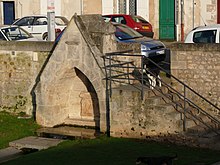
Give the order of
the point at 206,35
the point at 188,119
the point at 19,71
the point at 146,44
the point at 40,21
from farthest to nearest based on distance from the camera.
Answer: the point at 40,21 < the point at 146,44 < the point at 19,71 < the point at 206,35 < the point at 188,119

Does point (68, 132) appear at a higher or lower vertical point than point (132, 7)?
lower

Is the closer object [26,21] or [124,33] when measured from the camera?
[124,33]

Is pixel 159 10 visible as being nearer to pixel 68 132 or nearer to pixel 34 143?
pixel 68 132

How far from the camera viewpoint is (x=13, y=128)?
21812 millimetres

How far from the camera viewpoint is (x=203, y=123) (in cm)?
1895

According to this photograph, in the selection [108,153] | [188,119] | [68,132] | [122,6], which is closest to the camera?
[108,153]

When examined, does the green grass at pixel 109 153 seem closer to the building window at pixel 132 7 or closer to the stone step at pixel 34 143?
the stone step at pixel 34 143

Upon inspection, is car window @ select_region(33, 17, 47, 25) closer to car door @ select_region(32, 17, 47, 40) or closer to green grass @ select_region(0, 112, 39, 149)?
car door @ select_region(32, 17, 47, 40)

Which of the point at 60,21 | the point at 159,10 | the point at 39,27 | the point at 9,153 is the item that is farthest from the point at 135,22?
the point at 9,153

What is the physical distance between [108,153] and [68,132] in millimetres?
3746

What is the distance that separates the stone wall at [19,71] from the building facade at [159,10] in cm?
1371

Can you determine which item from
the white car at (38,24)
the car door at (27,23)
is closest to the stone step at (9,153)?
the white car at (38,24)

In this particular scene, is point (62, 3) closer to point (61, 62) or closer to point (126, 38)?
point (126, 38)

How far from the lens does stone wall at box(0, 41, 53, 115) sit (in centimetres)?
2322
